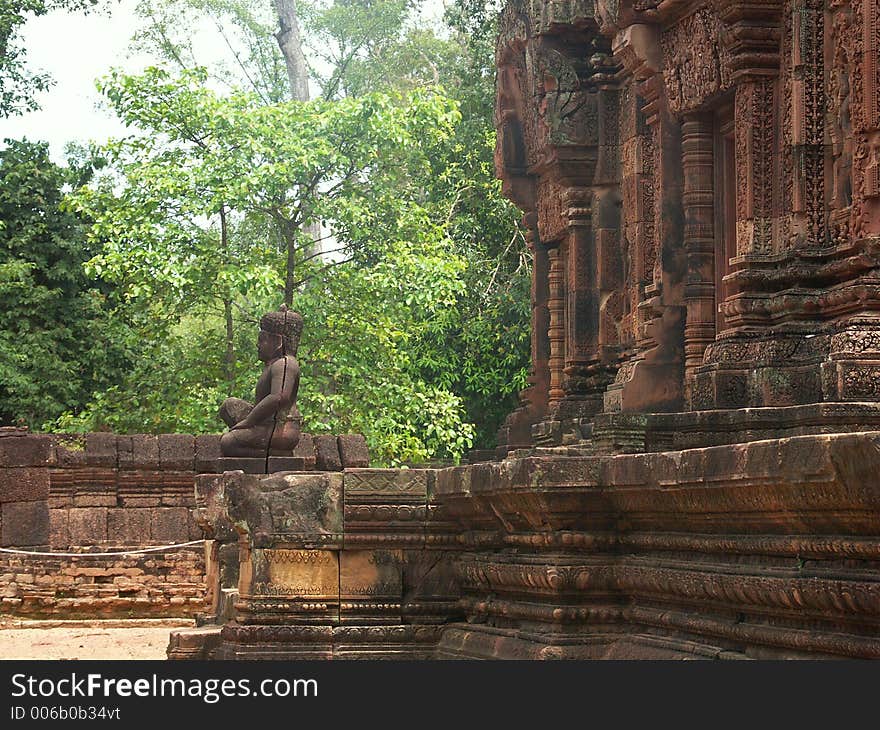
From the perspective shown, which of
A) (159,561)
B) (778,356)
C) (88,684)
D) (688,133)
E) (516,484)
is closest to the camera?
(88,684)

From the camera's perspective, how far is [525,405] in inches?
504

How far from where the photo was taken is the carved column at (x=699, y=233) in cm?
888

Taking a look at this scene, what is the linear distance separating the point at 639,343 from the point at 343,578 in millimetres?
3389

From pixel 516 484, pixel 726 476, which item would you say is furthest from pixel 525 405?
pixel 726 476

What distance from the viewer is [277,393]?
33.1ft

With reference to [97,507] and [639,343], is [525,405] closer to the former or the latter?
[639,343]

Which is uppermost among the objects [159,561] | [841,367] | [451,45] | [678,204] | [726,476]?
[451,45]

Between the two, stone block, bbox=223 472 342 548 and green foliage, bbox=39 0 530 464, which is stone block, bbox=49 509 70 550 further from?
stone block, bbox=223 472 342 548

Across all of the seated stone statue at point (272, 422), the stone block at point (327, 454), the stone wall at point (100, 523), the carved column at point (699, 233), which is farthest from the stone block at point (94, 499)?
the carved column at point (699, 233)

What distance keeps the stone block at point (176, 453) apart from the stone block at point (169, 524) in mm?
419

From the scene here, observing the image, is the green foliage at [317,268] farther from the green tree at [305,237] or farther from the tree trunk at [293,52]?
the tree trunk at [293,52]

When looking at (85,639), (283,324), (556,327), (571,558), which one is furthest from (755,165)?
(85,639)

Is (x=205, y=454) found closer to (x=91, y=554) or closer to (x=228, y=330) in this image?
(x=91, y=554)

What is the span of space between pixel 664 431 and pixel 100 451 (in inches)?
327
